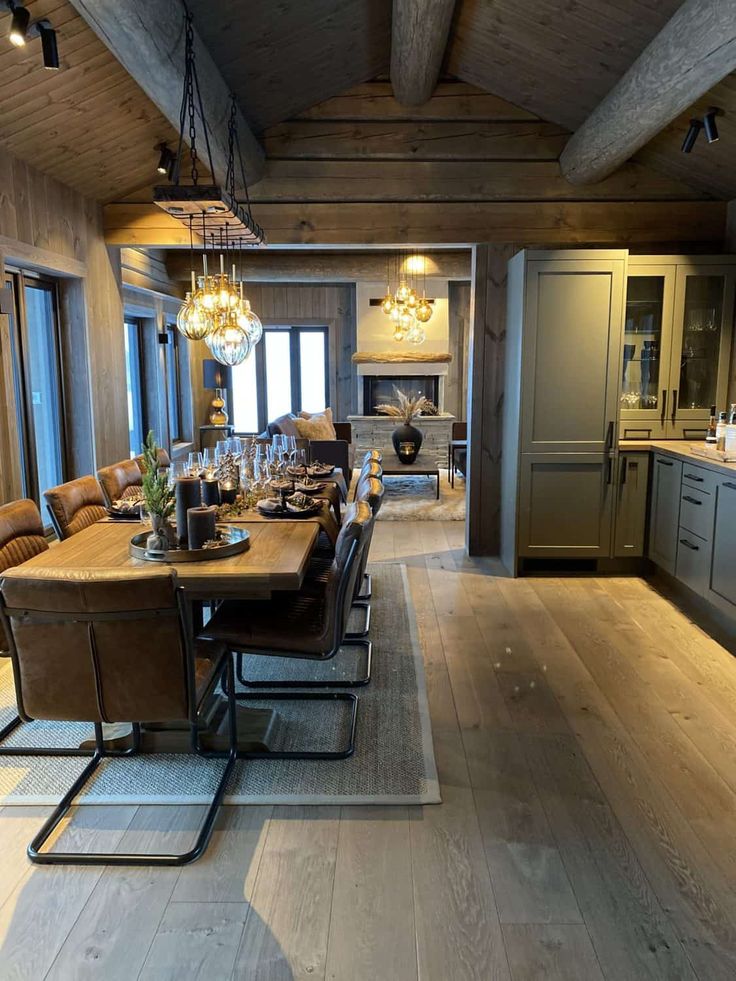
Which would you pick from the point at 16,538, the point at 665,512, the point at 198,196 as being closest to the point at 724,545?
the point at 665,512

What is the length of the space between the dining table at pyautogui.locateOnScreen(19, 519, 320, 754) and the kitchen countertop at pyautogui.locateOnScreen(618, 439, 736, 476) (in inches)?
89.7

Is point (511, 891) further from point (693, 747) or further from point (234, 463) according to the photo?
point (234, 463)

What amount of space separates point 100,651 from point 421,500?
6.03 metres

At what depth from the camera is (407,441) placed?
8.45 m

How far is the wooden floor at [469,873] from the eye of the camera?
5.88ft

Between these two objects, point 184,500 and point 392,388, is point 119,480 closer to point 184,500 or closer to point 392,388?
point 184,500

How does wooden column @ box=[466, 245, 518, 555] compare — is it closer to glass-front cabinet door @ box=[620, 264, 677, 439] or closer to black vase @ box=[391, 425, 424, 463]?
glass-front cabinet door @ box=[620, 264, 677, 439]

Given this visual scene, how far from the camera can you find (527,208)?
5164 mm

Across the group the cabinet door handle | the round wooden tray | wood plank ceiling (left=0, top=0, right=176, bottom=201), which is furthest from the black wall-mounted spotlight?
the cabinet door handle

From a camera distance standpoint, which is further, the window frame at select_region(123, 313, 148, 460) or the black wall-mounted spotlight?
the window frame at select_region(123, 313, 148, 460)

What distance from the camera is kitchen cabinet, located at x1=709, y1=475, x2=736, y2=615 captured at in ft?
12.3

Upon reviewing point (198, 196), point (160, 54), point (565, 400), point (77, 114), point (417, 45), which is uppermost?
point (417, 45)

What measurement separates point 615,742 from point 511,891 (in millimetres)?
987

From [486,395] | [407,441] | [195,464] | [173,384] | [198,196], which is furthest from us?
[173,384]
